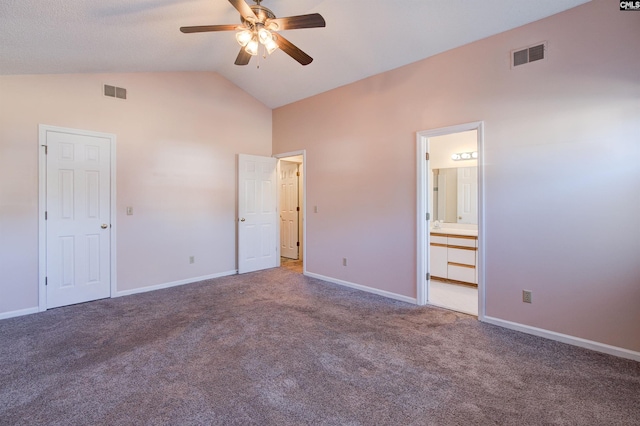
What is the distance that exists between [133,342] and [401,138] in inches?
146

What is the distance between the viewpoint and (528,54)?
9.36 ft

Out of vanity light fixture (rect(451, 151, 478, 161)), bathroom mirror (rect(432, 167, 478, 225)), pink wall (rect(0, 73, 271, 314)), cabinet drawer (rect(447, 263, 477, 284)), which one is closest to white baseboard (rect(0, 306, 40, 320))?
pink wall (rect(0, 73, 271, 314))

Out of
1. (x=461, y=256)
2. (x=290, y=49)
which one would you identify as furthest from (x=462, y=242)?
(x=290, y=49)

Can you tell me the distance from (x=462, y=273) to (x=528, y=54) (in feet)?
9.85

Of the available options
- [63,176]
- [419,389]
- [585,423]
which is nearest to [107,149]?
[63,176]

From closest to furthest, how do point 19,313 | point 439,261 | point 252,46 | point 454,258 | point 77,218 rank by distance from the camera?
point 252,46 → point 19,313 → point 77,218 → point 454,258 → point 439,261

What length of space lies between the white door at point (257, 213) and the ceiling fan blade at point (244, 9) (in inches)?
121

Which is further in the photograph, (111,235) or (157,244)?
(157,244)

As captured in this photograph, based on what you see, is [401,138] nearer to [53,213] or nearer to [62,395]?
[62,395]

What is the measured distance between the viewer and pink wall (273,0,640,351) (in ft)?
8.03

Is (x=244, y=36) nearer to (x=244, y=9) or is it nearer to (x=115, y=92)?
(x=244, y=9)

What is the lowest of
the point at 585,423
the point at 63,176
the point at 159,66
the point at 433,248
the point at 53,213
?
the point at 585,423

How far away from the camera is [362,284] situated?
4.35 metres

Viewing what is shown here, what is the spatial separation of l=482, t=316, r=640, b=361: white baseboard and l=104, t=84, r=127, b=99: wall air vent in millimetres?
5322
